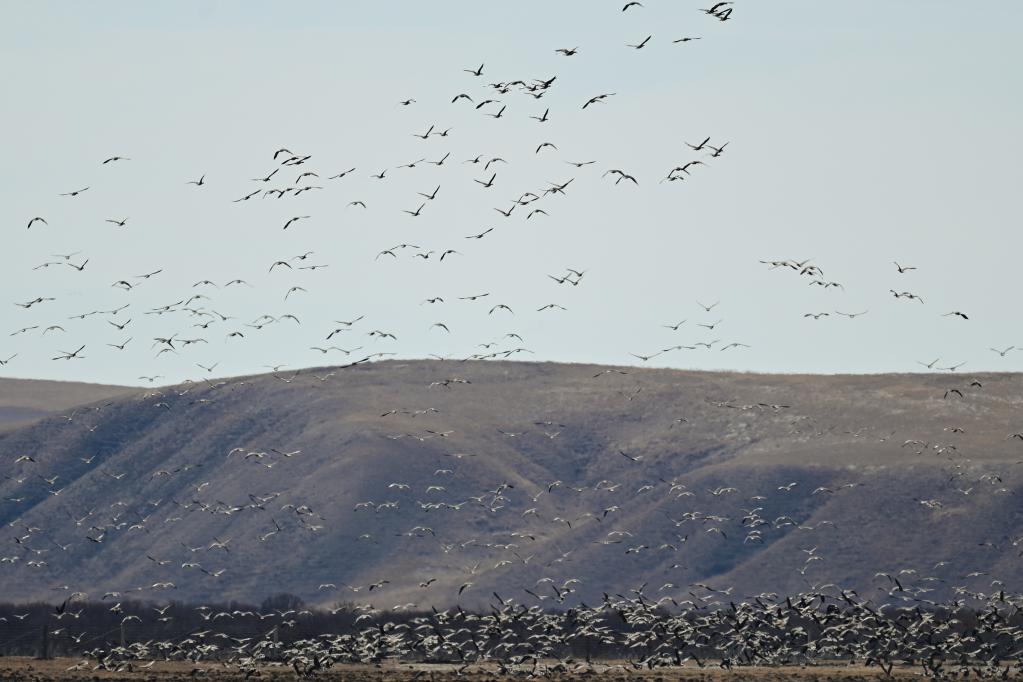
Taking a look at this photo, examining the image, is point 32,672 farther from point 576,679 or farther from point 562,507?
point 562,507

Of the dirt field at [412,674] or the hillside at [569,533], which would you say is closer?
the dirt field at [412,674]

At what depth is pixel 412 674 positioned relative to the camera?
70.4 metres

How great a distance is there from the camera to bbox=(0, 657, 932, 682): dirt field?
67.8 meters

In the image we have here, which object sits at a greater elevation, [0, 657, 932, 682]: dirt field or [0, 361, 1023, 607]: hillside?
[0, 361, 1023, 607]: hillside

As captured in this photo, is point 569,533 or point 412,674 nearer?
point 412,674

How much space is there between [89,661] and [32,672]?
345 inches

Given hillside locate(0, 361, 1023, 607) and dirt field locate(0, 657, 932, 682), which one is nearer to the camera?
dirt field locate(0, 657, 932, 682)

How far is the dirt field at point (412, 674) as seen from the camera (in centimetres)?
6775

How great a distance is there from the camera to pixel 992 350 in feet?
260

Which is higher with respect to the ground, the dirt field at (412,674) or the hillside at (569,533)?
the hillside at (569,533)

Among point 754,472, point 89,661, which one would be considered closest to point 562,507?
point 754,472

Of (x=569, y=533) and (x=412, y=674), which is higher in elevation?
(x=569, y=533)

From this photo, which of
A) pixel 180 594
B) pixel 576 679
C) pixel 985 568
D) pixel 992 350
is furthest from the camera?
pixel 180 594

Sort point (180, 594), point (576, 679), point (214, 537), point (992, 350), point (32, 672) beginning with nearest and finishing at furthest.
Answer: point (576, 679) → point (32, 672) → point (992, 350) → point (180, 594) → point (214, 537)
